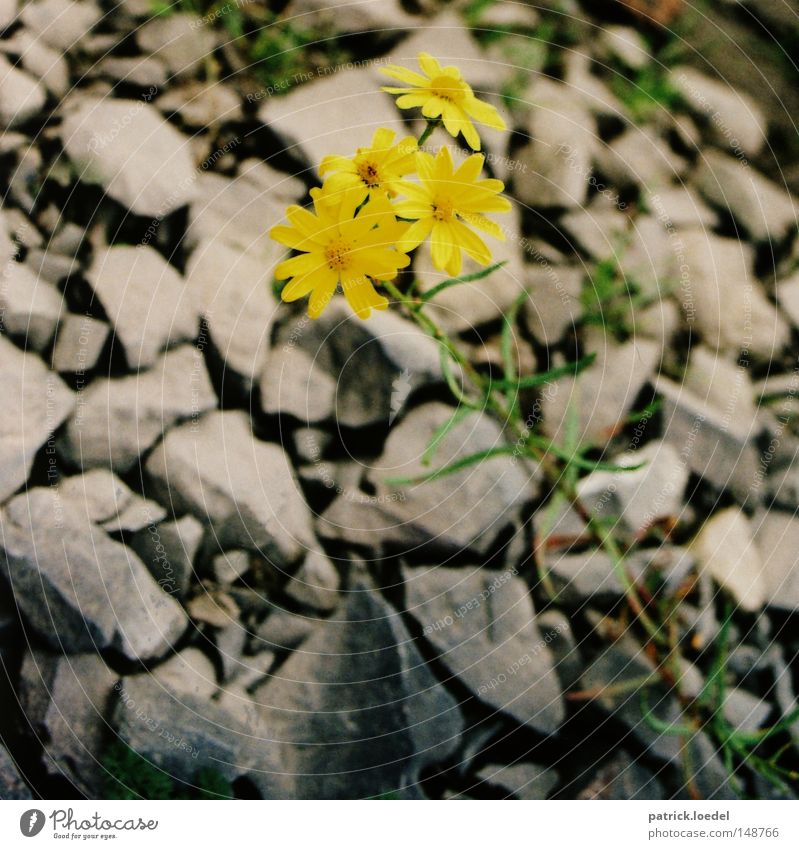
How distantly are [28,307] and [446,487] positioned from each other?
1.22 ft

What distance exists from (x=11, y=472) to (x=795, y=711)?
70cm

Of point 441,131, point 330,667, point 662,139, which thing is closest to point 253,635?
point 330,667

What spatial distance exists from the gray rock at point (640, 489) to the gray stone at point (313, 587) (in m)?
0.23

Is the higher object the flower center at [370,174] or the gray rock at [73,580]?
the flower center at [370,174]

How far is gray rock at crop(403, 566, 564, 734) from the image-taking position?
0.53 m

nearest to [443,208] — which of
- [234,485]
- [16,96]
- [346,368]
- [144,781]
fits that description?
[346,368]

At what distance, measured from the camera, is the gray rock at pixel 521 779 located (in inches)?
21.0

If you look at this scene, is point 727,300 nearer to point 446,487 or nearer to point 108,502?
point 446,487

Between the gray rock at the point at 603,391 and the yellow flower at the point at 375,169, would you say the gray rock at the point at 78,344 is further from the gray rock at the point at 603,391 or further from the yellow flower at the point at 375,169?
the gray rock at the point at 603,391

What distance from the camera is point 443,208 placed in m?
0.42

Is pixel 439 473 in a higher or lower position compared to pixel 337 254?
lower

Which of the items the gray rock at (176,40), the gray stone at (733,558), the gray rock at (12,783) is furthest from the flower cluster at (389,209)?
the gray rock at (12,783)

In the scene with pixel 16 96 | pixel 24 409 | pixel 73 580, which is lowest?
pixel 73 580

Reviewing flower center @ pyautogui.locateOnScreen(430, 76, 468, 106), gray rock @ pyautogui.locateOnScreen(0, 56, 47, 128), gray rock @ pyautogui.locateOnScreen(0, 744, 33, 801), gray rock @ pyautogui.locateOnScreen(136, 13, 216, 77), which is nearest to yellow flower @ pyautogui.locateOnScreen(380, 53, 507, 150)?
flower center @ pyautogui.locateOnScreen(430, 76, 468, 106)
